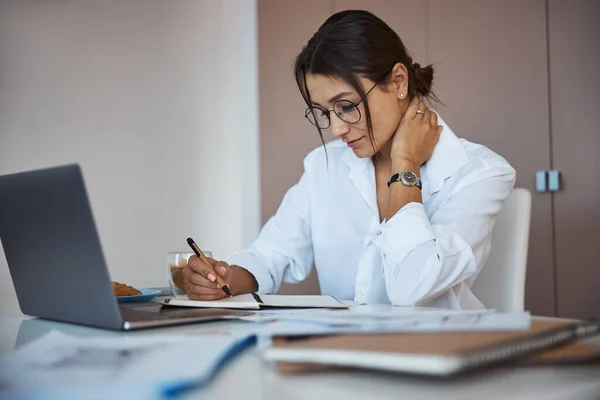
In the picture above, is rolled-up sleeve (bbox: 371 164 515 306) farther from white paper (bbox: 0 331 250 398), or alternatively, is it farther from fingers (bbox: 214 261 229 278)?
white paper (bbox: 0 331 250 398)

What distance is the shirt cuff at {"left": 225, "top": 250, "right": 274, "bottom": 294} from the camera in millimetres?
1744

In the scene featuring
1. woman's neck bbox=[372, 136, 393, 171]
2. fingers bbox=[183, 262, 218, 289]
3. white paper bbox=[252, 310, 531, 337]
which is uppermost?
woman's neck bbox=[372, 136, 393, 171]

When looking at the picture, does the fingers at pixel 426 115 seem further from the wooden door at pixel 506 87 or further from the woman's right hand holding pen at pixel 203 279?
the wooden door at pixel 506 87

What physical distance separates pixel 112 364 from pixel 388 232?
2.85 ft

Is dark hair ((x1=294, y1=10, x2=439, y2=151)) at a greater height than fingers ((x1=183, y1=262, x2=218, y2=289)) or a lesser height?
greater

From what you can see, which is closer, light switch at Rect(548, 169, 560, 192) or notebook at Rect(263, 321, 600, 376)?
notebook at Rect(263, 321, 600, 376)

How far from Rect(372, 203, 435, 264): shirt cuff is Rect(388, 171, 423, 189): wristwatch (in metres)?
0.11

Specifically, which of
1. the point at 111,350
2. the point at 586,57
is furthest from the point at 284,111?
the point at 111,350

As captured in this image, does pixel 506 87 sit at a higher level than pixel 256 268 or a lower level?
higher

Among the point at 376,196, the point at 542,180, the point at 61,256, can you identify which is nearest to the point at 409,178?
the point at 376,196

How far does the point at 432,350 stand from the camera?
55 cm

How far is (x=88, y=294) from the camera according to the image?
0.94 metres

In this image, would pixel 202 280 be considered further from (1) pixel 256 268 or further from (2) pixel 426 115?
(2) pixel 426 115

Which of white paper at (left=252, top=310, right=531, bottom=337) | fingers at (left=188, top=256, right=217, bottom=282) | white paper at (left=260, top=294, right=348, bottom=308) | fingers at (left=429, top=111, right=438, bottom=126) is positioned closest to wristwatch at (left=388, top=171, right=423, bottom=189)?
fingers at (left=429, top=111, right=438, bottom=126)
